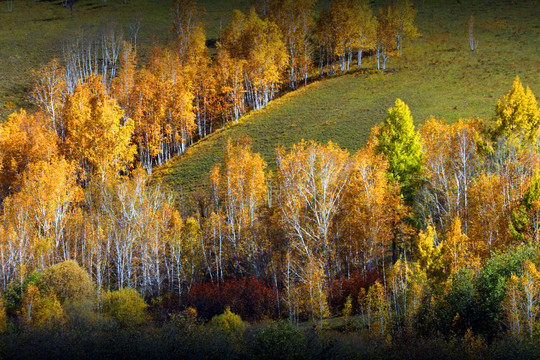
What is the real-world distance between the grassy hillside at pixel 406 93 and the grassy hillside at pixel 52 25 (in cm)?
2954

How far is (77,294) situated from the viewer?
3653cm

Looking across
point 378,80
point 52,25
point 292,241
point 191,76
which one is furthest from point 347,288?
point 52,25

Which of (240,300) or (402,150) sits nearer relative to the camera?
(240,300)

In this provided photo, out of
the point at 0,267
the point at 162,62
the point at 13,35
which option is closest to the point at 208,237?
the point at 0,267

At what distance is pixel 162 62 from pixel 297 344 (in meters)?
58.0

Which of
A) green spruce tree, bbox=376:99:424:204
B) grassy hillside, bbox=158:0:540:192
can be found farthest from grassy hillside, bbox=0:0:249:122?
green spruce tree, bbox=376:99:424:204

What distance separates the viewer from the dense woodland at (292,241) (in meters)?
27.1

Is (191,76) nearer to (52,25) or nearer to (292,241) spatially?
(292,241)

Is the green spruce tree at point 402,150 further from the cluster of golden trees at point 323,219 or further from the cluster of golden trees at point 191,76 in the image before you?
the cluster of golden trees at point 191,76

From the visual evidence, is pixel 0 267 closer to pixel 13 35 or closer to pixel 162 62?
pixel 162 62

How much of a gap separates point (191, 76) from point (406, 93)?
113 feet

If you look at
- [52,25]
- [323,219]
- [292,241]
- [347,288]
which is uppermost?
[52,25]

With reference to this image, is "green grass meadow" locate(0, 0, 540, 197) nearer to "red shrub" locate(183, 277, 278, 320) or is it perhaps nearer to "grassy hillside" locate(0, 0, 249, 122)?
"grassy hillside" locate(0, 0, 249, 122)

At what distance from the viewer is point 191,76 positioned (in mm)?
75250
